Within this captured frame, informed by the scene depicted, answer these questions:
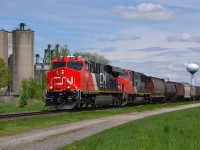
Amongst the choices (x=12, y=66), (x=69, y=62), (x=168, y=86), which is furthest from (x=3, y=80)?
(x=69, y=62)

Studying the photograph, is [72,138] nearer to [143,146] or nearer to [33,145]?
[33,145]

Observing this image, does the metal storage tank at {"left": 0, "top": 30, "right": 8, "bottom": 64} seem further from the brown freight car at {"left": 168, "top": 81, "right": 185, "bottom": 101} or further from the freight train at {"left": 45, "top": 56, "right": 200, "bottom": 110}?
the freight train at {"left": 45, "top": 56, "right": 200, "bottom": 110}

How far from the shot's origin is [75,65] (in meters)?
33.0

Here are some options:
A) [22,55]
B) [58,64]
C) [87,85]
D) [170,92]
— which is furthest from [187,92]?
[58,64]

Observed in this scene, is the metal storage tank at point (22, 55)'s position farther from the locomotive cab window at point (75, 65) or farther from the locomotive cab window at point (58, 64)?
the locomotive cab window at point (75, 65)

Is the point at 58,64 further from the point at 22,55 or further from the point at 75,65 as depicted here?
the point at 22,55

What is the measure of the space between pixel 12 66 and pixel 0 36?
7.90 metres

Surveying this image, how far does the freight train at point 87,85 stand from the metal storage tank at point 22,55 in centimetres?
5397

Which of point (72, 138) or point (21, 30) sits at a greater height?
point (21, 30)

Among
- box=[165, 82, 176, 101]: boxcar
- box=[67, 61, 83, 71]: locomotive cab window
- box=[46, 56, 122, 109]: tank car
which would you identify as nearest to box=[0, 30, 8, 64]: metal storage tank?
box=[165, 82, 176, 101]: boxcar

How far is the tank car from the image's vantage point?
31.9 metres

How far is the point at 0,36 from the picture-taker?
10038cm

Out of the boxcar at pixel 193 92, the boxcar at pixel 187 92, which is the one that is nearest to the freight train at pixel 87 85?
the boxcar at pixel 187 92

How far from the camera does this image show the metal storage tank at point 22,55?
9925 cm
